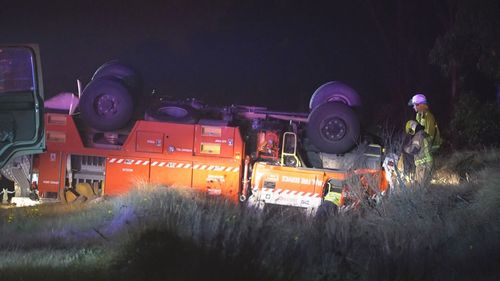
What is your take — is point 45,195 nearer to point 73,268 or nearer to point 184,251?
point 73,268

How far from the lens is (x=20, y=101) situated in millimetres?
7500

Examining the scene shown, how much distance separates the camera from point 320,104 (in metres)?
11.0

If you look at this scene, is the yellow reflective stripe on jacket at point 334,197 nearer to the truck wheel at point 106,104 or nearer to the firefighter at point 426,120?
the firefighter at point 426,120

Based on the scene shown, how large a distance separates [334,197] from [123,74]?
14.9 feet

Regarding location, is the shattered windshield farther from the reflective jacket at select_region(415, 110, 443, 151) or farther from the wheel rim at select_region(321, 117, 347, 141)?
the reflective jacket at select_region(415, 110, 443, 151)

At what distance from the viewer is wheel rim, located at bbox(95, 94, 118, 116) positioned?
1076cm

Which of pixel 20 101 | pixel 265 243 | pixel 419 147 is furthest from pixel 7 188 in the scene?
pixel 265 243

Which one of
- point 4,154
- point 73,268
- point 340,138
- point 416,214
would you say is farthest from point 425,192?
point 4,154

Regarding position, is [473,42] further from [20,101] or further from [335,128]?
[20,101]

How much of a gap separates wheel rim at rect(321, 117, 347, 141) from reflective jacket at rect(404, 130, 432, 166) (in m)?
1.48

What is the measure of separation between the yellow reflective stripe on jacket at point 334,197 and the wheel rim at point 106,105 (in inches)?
157

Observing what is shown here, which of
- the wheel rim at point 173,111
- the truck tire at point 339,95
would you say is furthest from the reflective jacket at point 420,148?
the wheel rim at point 173,111

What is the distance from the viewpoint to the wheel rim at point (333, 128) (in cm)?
1056

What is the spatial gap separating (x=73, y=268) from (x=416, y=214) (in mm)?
4114
